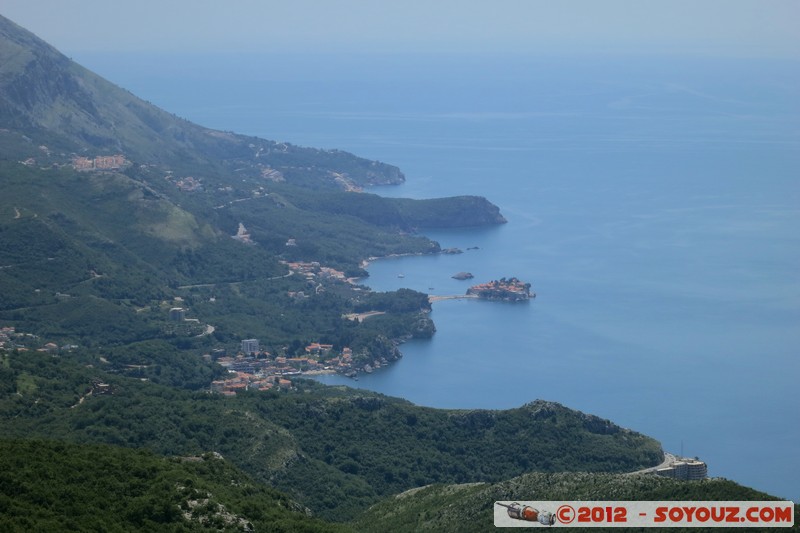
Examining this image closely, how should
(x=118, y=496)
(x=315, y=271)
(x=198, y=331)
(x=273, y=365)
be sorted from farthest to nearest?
1. (x=315, y=271)
2. (x=198, y=331)
3. (x=273, y=365)
4. (x=118, y=496)

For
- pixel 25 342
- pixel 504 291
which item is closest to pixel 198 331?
pixel 25 342

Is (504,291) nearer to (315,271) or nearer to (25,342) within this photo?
(315,271)

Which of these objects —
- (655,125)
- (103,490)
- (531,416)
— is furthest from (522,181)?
(103,490)

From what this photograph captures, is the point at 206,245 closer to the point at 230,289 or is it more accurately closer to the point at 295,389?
the point at 230,289

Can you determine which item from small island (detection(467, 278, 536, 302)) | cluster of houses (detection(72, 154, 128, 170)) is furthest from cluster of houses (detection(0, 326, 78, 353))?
cluster of houses (detection(72, 154, 128, 170))

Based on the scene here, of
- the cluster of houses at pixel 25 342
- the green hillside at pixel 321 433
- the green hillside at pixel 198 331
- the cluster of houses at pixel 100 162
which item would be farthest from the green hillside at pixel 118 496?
the cluster of houses at pixel 100 162

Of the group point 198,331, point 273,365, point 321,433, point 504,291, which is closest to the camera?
point 321,433

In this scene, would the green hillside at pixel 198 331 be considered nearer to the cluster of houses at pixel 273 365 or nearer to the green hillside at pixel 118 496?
the green hillside at pixel 118 496

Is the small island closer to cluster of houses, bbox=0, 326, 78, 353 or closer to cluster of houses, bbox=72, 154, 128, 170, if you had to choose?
cluster of houses, bbox=72, 154, 128, 170
